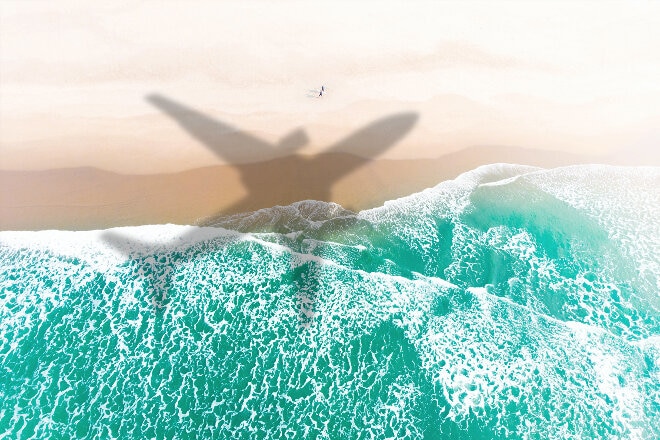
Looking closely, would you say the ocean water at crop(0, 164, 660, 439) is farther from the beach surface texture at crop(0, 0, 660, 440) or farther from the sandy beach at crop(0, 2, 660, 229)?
the sandy beach at crop(0, 2, 660, 229)

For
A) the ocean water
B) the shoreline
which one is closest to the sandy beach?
the shoreline

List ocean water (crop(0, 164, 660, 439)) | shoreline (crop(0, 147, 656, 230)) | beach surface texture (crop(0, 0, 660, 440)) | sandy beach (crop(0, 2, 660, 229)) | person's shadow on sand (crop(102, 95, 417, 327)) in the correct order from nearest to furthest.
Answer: ocean water (crop(0, 164, 660, 439))
beach surface texture (crop(0, 0, 660, 440))
person's shadow on sand (crop(102, 95, 417, 327))
shoreline (crop(0, 147, 656, 230))
sandy beach (crop(0, 2, 660, 229))

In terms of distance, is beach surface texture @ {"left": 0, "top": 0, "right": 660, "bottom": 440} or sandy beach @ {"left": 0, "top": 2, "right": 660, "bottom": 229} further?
sandy beach @ {"left": 0, "top": 2, "right": 660, "bottom": 229}

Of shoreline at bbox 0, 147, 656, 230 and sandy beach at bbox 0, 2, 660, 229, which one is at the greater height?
sandy beach at bbox 0, 2, 660, 229

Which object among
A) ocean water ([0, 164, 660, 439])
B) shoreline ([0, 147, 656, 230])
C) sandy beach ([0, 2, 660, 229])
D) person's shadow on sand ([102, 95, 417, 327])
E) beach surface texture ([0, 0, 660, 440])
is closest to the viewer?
ocean water ([0, 164, 660, 439])

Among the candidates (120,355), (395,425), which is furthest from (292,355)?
(120,355)

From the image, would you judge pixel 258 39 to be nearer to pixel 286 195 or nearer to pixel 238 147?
pixel 238 147

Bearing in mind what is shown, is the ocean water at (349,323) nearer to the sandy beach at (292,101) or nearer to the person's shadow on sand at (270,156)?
the person's shadow on sand at (270,156)
